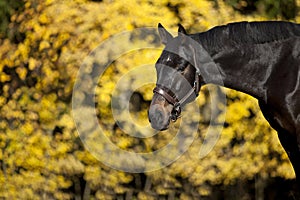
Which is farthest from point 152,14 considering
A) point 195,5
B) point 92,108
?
point 92,108

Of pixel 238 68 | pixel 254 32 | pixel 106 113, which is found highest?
pixel 254 32

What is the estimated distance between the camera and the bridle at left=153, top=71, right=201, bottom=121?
24.5 feet

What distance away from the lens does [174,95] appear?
7539mm

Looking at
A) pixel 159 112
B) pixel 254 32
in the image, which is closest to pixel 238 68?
pixel 254 32

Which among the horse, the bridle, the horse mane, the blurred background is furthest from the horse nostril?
the blurred background

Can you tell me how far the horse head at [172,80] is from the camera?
7.46m

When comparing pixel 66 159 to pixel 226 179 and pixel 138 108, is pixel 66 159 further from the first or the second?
pixel 226 179

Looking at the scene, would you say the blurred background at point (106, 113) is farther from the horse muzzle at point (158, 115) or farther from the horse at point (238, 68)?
the horse muzzle at point (158, 115)

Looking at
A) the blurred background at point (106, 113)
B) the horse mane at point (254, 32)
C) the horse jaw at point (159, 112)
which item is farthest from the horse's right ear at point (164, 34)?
the blurred background at point (106, 113)

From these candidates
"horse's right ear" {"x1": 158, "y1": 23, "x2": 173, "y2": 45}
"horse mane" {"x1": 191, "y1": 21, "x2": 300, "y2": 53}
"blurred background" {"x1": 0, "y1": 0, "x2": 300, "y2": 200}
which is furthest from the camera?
"blurred background" {"x1": 0, "y1": 0, "x2": 300, "y2": 200}

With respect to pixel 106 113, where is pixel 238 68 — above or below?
above

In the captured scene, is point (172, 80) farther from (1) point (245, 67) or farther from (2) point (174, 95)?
(1) point (245, 67)

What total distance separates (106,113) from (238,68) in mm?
2113

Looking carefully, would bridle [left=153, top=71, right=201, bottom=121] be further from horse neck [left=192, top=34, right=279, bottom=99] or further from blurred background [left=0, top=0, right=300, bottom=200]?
blurred background [left=0, top=0, right=300, bottom=200]
